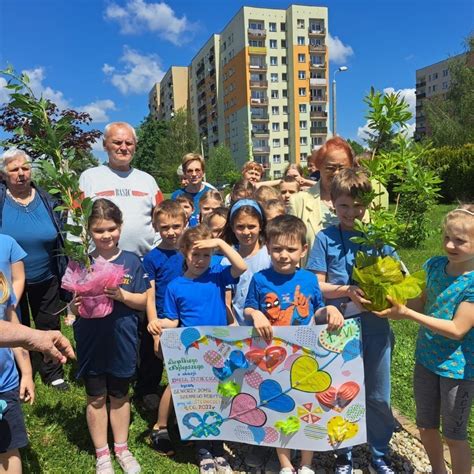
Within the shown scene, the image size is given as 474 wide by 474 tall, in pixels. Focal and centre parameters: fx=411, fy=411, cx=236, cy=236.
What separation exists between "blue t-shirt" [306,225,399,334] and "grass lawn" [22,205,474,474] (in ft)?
4.43

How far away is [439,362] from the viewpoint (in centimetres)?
239

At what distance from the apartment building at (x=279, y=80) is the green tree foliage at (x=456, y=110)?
21.0 m

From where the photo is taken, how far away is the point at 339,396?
2.62 meters

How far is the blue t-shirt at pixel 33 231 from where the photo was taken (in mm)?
3707

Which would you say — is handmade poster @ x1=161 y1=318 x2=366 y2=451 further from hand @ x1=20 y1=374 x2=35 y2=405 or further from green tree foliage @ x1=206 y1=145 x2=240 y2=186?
green tree foliage @ x1=206 y1=145 x2=240 y2=186

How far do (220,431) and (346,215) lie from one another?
1700mm

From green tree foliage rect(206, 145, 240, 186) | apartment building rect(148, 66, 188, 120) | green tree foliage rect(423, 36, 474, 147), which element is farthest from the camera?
apartment building rect(148, 66, 188, 120)

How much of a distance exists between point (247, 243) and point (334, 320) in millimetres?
978

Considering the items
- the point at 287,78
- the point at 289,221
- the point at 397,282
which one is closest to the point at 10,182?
the point at 289,221

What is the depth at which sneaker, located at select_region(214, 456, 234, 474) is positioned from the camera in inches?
113

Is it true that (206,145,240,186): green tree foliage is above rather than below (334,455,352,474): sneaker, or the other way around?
above

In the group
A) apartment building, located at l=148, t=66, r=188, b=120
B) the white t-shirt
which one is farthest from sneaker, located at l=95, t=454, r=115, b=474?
apartment building, located at l=148, t=66, r=188, b=120

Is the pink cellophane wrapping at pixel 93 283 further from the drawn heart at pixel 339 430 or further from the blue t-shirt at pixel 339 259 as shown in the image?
the drawn heart at pixel 339 430

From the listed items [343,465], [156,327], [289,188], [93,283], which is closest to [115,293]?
[93,283]
